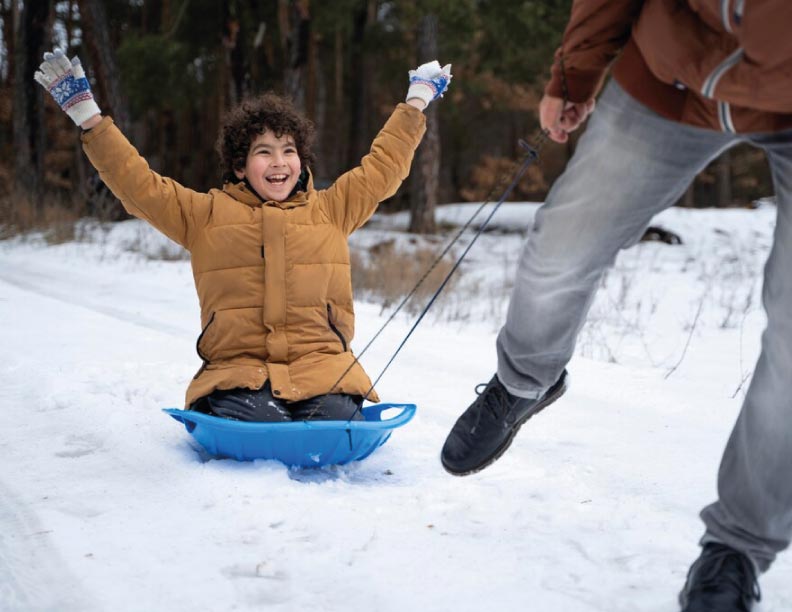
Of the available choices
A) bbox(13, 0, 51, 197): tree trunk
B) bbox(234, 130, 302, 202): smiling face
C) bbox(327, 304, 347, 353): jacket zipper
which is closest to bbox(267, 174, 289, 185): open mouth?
bbox(234, 130, 302, 202): smiling face

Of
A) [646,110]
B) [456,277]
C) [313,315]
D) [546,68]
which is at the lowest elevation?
[456,277]

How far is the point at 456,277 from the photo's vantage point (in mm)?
7676

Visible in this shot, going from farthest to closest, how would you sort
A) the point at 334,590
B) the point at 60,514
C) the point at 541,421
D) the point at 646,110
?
the point at 541,421, the point at 60,514, the point at 334,590, the point at 646,110

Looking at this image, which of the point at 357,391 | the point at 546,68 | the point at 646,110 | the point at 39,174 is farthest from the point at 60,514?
the point at 546,68

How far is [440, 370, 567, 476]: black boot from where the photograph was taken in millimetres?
1674

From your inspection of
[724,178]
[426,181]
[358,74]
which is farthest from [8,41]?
[724,178]

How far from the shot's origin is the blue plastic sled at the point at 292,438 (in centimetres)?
213

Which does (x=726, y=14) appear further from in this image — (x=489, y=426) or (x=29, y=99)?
(x=29, y=99)

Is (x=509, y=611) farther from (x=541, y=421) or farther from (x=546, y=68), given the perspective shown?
(x=546, y=68)

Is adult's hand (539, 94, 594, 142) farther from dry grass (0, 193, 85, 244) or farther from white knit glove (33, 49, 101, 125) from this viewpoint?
dry grass (0, 193, 85, 244)

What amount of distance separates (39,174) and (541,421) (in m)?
11.6

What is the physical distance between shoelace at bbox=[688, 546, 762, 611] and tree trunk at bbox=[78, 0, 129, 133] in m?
10.8

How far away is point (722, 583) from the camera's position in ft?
4.47

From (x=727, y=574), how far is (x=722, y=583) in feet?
0.07
